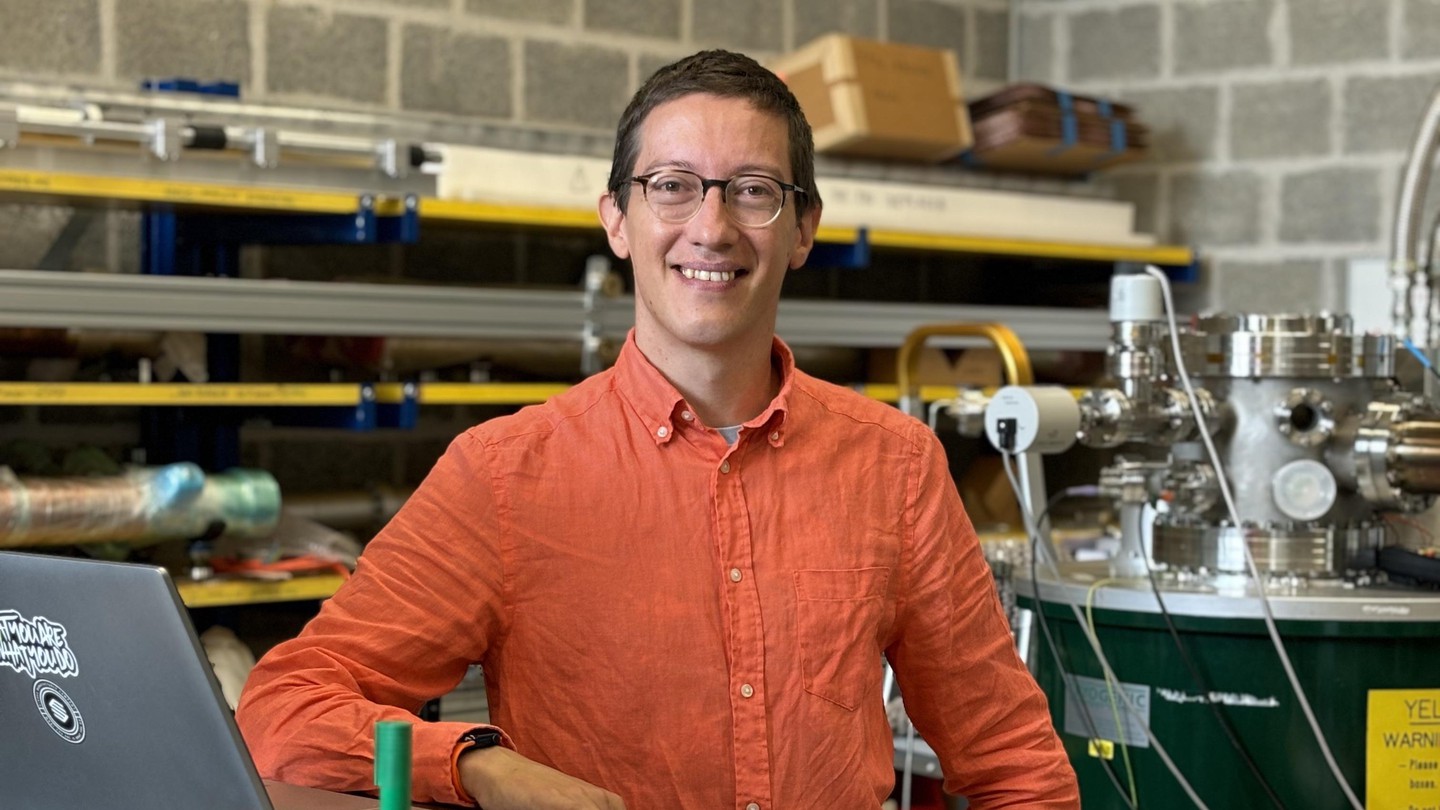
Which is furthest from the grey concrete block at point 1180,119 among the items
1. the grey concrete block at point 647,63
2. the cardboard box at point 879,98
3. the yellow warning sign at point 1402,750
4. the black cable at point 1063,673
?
the yellow warning sign at point 1402,750

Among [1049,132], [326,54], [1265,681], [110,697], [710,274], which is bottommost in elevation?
[1265,681]

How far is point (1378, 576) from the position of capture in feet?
8.77

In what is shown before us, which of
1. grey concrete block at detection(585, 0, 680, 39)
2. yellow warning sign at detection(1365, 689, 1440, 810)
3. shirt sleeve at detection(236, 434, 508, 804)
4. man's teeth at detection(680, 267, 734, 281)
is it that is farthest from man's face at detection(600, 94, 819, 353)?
grey concrete block at detection(585, 0, 680, 39)

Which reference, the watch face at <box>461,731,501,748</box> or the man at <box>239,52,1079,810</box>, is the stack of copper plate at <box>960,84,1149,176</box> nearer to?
the man at <box>239,52,1079,810</box>

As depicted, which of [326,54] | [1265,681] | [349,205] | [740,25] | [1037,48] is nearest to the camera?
[1265,681]

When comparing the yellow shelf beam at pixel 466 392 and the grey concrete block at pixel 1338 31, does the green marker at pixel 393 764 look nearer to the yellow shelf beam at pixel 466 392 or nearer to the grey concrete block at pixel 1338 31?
the yellow shelf beam at pixel 466 392

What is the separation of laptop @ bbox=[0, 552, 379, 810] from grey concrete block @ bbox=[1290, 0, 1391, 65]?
4179 millimetres

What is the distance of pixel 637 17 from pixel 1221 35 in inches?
66.0

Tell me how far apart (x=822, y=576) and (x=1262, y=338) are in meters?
1.21

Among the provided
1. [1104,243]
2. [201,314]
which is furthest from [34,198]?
[1104,243]

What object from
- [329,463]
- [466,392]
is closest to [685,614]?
[466,392]

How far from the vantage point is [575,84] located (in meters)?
4.39

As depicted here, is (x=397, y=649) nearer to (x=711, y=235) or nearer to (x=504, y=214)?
(x=711, y=235)

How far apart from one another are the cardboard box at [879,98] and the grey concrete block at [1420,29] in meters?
1.18
